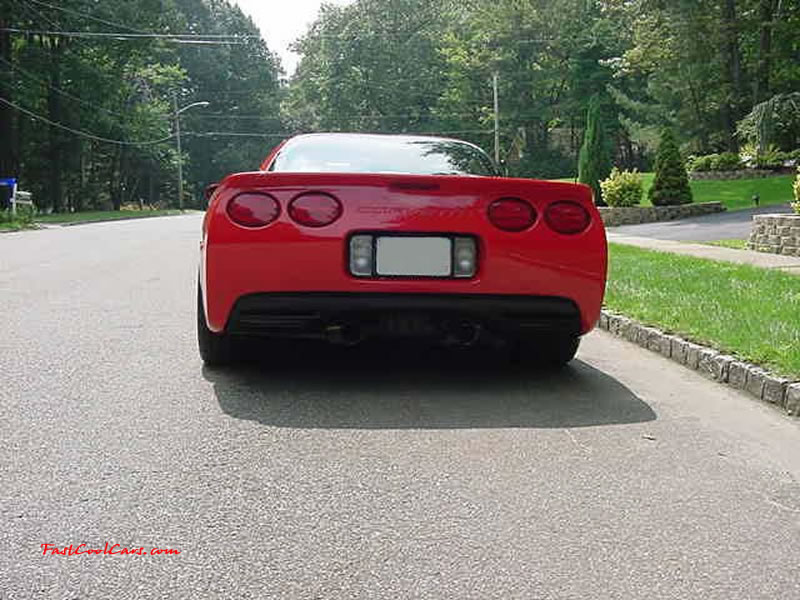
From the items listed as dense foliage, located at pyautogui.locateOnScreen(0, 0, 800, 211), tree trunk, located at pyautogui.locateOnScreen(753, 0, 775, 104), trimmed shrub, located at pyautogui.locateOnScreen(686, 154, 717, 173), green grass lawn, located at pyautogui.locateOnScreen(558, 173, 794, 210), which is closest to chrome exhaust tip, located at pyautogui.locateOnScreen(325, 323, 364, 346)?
green grass lawn, located at pyautogui.locateOnScreen(558, 173, 794, 210)

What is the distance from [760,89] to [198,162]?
170 ft

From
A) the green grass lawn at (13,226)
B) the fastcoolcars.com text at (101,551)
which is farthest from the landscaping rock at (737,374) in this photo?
the green grass lawn at (13,226)

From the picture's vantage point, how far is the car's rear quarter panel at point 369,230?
4.40 m

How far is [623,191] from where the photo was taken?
22.7 metres

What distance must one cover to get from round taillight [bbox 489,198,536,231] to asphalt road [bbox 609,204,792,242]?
12746mm

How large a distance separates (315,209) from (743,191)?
25.2m

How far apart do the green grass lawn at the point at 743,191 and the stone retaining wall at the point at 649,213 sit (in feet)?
6.54

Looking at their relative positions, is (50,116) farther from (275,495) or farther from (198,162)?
(275,495)

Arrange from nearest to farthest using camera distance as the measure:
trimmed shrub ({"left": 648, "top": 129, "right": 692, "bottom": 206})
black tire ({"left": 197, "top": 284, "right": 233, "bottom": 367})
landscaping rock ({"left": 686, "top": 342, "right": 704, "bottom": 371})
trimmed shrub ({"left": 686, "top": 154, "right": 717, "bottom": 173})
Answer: black tire ({"left": 197, "top": 284, "right": 233, "bottom": 367}), landscaping rock ({"left": 686, "top": 342, "right": 704, "bottom": 371}), trimmed shrub ({"left": 648, "top": 129, "right": 692, "bottom": 206}), trimmed shrub ({"left": 686, "top": 154, "right": 717, "bottom": 173})

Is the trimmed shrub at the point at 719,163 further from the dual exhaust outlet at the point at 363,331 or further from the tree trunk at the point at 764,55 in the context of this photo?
the dual exhaust outlet at the point at 363,331

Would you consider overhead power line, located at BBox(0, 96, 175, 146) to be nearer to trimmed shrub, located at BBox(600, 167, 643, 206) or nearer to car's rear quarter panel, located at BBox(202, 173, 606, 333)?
trimmed shrub, located at BBox(600, 167, 643, 206)

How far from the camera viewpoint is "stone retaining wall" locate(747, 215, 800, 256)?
40.4 ft

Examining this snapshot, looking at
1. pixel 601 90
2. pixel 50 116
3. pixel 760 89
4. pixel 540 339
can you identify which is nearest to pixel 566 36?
pixel 601 90

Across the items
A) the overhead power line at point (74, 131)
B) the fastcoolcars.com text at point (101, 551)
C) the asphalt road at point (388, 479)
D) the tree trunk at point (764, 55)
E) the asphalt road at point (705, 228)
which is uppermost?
the tree trunk at point (764, 55)
